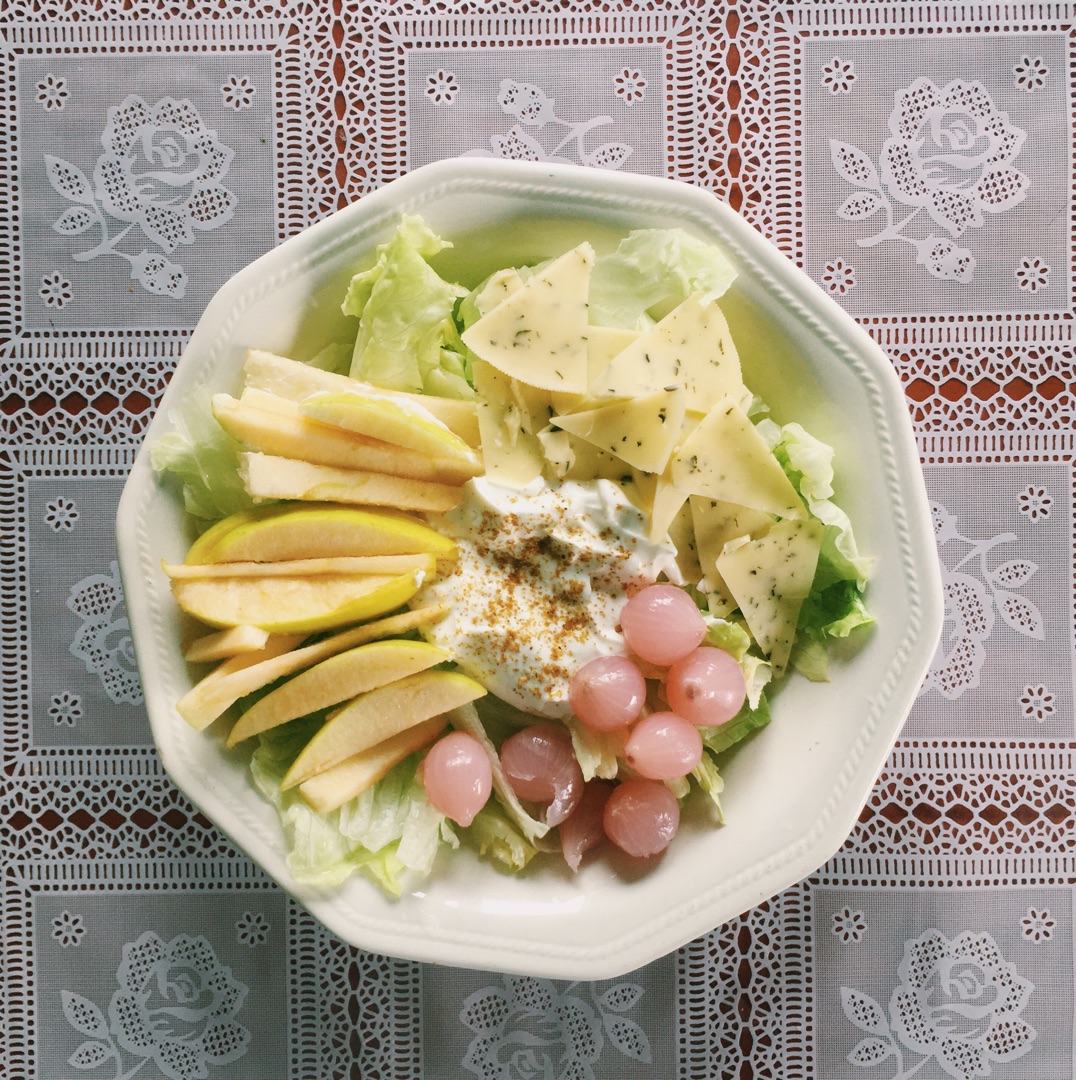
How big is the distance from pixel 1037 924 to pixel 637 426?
1.00 meters

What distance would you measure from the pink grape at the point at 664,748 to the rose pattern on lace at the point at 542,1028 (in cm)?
46

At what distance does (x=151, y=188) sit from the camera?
4.84 ft

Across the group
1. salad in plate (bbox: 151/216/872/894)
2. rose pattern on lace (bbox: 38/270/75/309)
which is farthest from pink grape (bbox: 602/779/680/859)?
rose pattern on lace (bbox: 38/270/75/309)

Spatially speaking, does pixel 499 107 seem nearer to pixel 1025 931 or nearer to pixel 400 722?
pixel 400 722

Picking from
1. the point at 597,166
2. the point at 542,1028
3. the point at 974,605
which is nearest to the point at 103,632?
the point at 542,1028

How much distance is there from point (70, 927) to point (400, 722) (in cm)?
71

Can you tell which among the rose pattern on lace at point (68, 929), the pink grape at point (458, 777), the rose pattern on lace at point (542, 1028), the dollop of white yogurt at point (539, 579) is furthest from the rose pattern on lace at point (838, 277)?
the rose pattern on lace at point (68, 929)

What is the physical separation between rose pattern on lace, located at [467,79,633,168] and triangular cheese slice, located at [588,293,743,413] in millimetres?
348

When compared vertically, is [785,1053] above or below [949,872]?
below

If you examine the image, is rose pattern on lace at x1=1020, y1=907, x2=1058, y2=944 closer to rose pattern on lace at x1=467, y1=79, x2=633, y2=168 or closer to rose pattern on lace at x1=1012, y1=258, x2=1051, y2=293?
rose pattern on lace at x1=1012, y1=258, x2=1051, y2=293

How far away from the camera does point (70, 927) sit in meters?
1.51

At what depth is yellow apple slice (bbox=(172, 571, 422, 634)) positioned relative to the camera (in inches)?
46.9

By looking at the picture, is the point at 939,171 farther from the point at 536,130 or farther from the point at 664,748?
the point at 664,748

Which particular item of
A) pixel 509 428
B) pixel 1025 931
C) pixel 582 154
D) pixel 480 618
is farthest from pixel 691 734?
pixel 582 154
